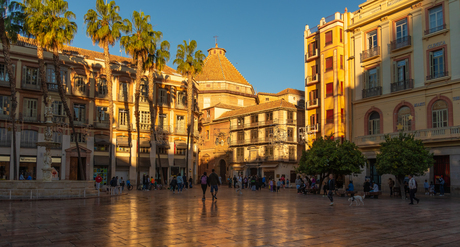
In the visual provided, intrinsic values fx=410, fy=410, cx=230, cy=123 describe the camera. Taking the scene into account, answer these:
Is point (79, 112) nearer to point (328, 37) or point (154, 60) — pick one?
point (154, 60)

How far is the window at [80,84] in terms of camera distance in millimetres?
43828

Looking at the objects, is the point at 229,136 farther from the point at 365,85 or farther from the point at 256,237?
the point at 256,237

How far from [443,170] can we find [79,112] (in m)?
35.1

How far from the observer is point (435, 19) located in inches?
1227

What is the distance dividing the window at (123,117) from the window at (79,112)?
3.89 m

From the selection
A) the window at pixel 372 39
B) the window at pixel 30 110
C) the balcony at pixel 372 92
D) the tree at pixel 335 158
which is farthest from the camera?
the window at pixel 30 110

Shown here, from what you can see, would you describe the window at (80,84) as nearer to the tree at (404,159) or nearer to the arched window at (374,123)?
the arched window at (374,123)

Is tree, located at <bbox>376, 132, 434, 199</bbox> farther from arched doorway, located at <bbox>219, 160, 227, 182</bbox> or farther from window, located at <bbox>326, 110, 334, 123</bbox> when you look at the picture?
arched doorway, located at <bbox>219, 160, 227, 182</bbox>

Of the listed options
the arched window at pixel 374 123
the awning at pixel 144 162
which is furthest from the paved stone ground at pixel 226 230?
the awning at pixel 144 162

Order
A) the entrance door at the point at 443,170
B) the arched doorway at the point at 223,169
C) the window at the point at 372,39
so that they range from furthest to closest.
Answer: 1. the arched doorway at the point at 223,169
2. the window at the point at 372,39
3. the entrance door at the point at 443,170

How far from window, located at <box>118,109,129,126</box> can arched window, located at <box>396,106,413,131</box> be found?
28840 millimetres

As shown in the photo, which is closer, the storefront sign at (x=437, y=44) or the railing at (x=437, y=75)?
the railing at (x=437, y=75)

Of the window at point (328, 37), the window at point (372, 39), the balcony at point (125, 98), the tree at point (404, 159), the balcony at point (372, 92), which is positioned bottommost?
the tree at point (404, 159)

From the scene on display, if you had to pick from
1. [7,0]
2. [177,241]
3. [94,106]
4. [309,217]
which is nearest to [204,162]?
[94,106]
